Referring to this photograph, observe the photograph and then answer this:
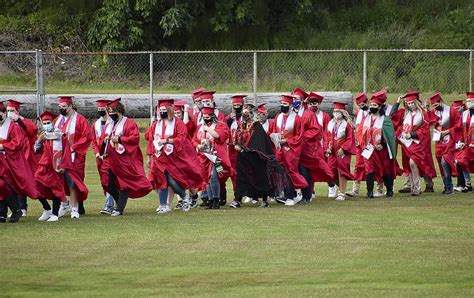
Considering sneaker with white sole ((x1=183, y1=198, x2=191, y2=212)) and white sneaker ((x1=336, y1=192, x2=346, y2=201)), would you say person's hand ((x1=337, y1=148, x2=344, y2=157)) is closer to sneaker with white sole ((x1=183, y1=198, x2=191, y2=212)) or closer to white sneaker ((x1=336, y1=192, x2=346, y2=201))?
white sneaker ((x1=336, y1=192, x2=346, y2=201))

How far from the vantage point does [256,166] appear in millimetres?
20984

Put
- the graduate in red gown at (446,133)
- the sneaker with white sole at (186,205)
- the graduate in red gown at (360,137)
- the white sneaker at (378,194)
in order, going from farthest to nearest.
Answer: the graduate in red gown at (446,133) < the white sneaker at (378,194) < the graduate in red gown at (360,137) < the sneaker with white sole at (186,205)

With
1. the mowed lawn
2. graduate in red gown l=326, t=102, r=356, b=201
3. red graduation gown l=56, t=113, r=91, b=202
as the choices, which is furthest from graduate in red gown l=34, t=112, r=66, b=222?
graduate in red gown l=326, t=102, r=356, b=201

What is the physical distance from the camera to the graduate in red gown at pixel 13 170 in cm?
1881

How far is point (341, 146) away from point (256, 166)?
2415 millimetres

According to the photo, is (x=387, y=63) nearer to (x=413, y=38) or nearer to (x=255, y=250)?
(x=413, y=38)

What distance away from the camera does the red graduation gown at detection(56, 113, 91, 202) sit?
19.3m

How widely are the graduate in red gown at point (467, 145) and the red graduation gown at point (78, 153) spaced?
291 inches

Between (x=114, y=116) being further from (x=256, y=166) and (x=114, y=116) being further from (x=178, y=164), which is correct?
(x=256, y=166)

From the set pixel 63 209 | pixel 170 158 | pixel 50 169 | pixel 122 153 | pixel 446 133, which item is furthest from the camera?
pixel 446 133

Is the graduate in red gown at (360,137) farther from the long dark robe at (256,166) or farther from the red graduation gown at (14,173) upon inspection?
the red graduation gown at (14,173)

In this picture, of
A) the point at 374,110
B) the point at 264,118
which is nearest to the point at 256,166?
the point at 264,118

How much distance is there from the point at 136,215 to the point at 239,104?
2.78 meters

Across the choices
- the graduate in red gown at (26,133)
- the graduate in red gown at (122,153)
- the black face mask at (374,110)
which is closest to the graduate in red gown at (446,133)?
the black face mask at (374,110)
